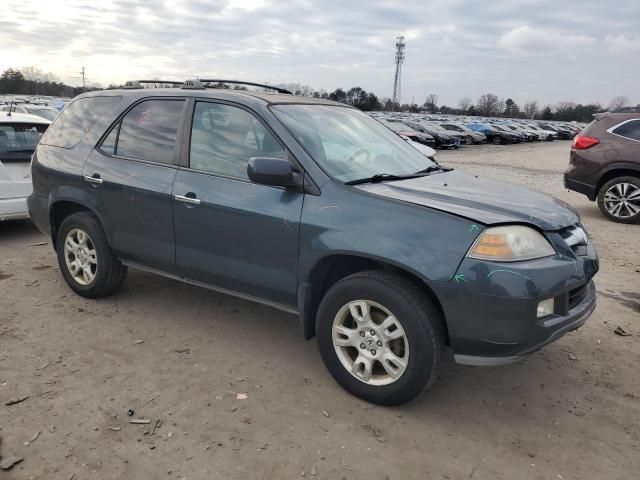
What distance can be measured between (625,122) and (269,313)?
7250mm

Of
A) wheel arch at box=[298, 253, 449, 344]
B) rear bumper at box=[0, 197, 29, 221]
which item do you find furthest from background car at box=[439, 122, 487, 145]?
wheel arch at box=[298, 253, 449, 344]

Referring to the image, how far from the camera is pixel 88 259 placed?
458 centimetres

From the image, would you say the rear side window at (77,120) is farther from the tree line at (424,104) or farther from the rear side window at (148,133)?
the tree line at (424,104)

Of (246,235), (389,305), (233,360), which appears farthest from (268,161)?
(233,360)

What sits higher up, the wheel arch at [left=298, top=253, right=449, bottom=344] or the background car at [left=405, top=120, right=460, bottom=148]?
the background car at [left=405, top=120, right=460, bottom=148]

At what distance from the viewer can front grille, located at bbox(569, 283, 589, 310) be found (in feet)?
9.94

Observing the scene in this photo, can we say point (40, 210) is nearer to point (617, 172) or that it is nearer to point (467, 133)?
point (617, 172)

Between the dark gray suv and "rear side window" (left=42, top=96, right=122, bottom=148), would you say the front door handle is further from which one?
"rear side window" (left=42, top=96, right=122, bottom=148)

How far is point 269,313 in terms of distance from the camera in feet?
14.9

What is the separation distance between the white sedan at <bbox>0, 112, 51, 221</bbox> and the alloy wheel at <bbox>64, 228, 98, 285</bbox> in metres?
2.33

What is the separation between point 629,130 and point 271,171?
7.70 meters

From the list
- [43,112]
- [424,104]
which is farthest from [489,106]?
[43,112]

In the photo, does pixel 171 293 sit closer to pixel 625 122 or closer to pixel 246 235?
pixel 246 235

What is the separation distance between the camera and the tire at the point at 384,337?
292cm
